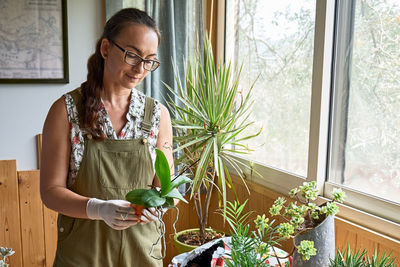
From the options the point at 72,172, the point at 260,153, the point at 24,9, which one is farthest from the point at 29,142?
the point at 260,153

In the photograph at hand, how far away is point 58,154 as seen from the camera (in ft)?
4.23

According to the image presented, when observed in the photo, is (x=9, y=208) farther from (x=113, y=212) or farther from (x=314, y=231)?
(x=314, y=231)

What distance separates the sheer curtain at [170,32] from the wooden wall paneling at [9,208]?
938 millimetres

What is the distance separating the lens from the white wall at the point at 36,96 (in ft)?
7.72

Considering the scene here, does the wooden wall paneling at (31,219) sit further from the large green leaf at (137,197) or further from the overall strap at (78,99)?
the large green leaf at (137,197)

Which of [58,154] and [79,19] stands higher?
[79,19]

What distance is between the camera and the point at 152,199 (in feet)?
3.60

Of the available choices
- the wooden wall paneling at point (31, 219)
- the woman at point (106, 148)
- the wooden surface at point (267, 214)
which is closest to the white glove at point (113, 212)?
the woman at point (106, 148)

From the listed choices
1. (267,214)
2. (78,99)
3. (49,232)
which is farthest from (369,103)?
(49,232)

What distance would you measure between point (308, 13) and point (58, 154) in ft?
4.52

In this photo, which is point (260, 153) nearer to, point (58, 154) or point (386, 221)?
point (386, 221)

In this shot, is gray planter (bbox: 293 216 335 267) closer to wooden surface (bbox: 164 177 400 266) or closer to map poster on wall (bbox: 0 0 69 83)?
wooden surface (bbox: 164 177 400 266)

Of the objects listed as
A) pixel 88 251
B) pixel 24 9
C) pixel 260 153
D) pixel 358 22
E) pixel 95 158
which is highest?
pixel 24 9

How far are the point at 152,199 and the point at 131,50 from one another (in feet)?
1.71
